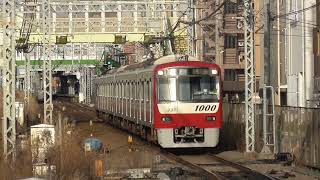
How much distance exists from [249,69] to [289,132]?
279 cm

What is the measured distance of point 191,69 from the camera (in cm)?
2059

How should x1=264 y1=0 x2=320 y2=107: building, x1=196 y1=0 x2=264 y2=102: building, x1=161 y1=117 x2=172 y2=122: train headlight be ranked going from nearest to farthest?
x1=161 y1=117 x2=172 y2=122: train headlight < x1=264 y1=0 x2=320 y2=107: building < x1=196 y1=0 x2=264 y2=102: building

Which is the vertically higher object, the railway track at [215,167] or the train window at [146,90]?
the train window at [146,90]

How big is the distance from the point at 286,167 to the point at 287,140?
1909mm

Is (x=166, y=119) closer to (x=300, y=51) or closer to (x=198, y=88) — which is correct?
(x=198, y=88)

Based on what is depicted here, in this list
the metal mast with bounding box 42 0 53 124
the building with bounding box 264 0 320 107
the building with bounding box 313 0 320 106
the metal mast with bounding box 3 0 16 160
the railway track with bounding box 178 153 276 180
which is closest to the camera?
the railway track with bounding box 178 153 276 180

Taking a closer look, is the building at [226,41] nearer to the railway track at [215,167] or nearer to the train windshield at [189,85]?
the train windshield at [189,85]

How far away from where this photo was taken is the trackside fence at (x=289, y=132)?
16969 millimetres

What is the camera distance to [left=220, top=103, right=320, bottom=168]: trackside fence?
55.7ft

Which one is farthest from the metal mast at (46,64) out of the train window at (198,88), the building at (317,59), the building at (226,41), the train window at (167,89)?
the building at (226,41)

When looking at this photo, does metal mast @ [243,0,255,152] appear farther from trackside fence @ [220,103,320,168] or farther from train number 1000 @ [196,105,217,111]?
train number 1000 @ [196,105,217,111]

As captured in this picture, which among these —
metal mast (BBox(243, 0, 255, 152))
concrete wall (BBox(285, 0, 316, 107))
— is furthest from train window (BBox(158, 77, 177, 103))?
concrete wall (BBox(285, 0, 316, 107))

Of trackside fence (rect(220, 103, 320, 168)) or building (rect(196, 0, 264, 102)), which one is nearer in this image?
trackside fence (rect(220, 103, 320, 168))

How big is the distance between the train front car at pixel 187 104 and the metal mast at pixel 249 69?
2.84 ft
